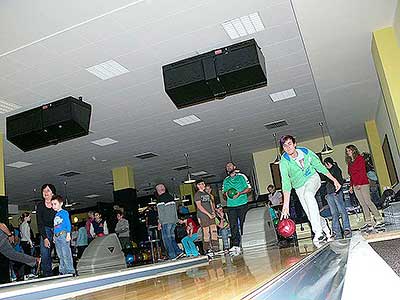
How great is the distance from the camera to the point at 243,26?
606 centimetres

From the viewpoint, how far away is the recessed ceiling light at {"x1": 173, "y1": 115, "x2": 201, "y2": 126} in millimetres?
9842

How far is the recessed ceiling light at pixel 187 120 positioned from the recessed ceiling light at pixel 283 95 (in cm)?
188

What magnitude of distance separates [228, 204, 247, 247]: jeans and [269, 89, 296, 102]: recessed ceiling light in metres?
3.01

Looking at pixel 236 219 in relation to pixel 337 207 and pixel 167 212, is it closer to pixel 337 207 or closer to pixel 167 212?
pixel 167 212

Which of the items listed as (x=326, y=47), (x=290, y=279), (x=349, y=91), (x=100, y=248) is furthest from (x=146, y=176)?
(x=290, y=279)

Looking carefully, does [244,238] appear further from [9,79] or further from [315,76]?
[9,79]

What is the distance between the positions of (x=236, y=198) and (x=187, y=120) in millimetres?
3561

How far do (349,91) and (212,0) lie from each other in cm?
465

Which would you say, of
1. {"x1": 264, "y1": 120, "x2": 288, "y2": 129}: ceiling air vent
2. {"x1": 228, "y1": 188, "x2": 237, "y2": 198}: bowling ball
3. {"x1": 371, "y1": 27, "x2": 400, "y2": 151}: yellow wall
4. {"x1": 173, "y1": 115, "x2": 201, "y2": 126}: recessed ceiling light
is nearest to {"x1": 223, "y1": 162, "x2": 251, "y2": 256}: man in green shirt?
{"x1": 228, "y1": 188, "x2": 237, "y2": 198}: bowling ball

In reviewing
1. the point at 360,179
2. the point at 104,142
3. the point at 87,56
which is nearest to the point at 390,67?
the point at 360,179

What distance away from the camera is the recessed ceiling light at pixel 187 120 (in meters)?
9.84

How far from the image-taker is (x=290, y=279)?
1.94 meters

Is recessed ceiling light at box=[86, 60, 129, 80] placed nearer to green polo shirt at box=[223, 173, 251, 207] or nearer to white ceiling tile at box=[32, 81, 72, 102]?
white ceiling tile at box=[32, 81, 72, 102]

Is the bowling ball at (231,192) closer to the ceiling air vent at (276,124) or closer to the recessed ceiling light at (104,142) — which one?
the ceiling air vent at (276,124)
